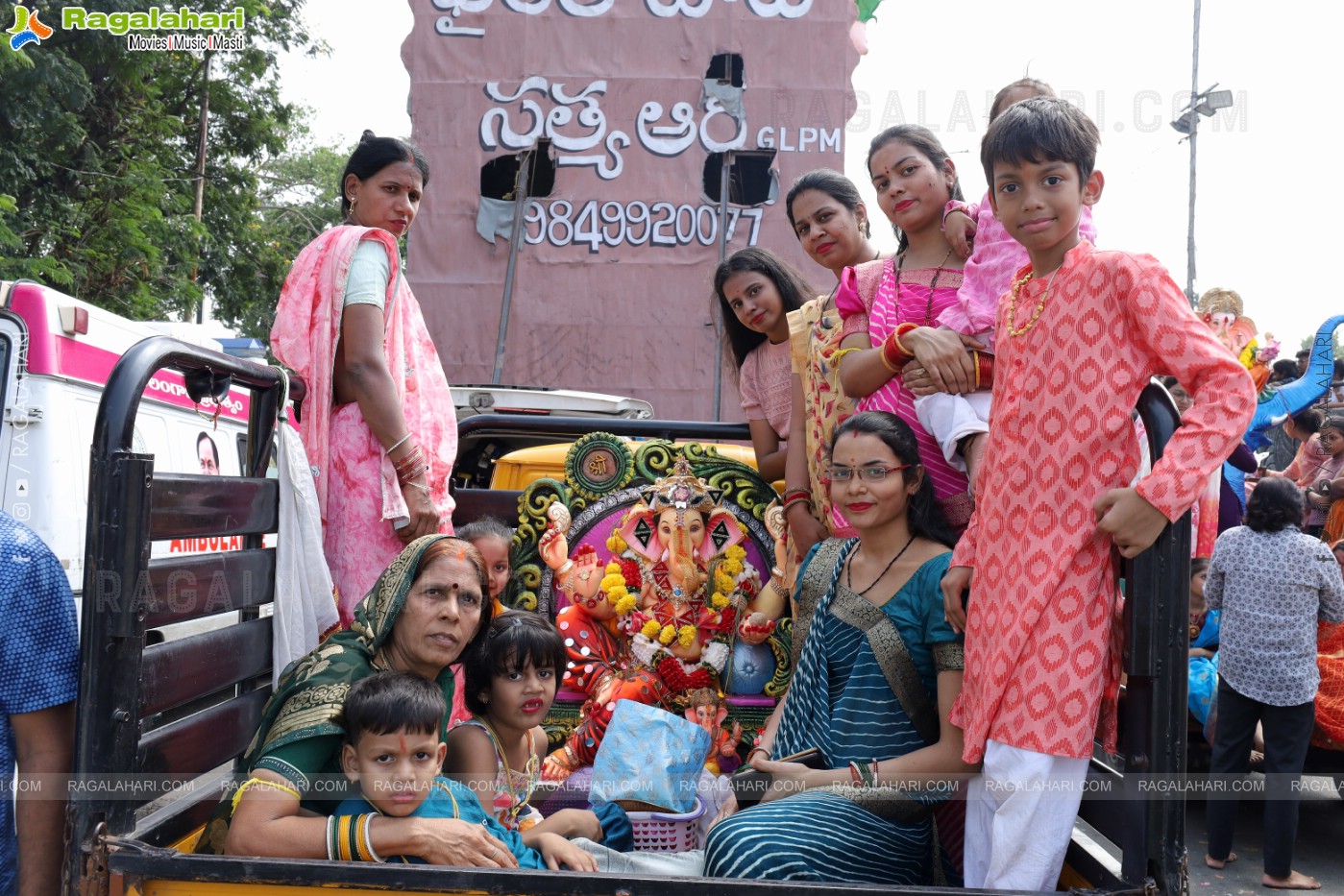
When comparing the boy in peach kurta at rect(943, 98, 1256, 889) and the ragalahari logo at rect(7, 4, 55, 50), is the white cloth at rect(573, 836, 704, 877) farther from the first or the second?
the ragalahari logo at rect(7, 4, 55, 50)

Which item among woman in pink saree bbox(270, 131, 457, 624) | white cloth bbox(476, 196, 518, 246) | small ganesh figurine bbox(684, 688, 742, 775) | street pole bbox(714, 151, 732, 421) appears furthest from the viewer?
white cloth bbox(476, 196, 518, 246)

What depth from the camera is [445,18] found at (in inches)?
454

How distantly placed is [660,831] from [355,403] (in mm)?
1394

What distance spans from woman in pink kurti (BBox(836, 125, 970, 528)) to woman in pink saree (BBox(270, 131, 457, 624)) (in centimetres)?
119

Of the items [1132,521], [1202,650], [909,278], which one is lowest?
[1202,650]

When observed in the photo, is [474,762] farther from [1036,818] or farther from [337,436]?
[1036,818]

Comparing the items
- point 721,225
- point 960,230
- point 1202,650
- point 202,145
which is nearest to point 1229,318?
point 1202,650

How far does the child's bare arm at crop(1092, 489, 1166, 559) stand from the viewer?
1.76m

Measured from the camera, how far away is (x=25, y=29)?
384 inches

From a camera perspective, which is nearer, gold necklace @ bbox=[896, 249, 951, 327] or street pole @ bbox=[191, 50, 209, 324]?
gold necklace @ bbox=[896, 249, 951, 327]

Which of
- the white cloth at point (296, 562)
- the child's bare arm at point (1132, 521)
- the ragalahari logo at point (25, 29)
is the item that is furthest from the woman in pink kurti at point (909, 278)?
the ragalahari logo at point (25, 29)

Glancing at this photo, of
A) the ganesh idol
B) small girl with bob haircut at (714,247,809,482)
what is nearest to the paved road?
the ganesh idol

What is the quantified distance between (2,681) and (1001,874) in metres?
1.85

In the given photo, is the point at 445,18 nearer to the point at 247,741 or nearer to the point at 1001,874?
the point at 247,741
